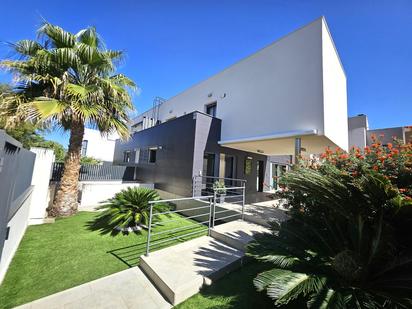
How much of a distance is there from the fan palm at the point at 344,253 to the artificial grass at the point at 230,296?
690 mm

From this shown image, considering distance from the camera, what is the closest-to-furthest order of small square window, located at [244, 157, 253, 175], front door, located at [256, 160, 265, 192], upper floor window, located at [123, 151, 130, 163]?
small square window, located at [244, 157, 253, 175] → front door, located at [256, 160, 265, 192] → upper floor window, located at [123, 151, 130, 163]

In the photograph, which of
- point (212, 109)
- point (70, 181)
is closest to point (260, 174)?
point (212, 109)

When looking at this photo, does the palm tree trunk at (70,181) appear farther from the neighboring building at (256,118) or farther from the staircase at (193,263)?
the staircase at (193,263)

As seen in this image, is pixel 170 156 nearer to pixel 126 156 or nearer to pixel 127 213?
pixel 127 213

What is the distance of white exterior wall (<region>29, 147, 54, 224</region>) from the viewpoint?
6418 mm

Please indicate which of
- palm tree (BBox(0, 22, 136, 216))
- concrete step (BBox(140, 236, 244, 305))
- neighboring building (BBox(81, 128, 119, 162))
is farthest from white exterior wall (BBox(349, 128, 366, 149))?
neighboring building (BBox(81, 128, 119, 162))

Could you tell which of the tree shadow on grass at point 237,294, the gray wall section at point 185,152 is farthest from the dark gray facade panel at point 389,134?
the tree shadow on grass at point 237,294

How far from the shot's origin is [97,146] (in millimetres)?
21422

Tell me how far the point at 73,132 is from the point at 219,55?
8110 millimetres

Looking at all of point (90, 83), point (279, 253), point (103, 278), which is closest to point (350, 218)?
point (279, 253)

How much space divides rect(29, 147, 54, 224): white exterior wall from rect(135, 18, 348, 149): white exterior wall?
7824 mm

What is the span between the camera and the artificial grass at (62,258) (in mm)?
3229

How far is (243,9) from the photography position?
697 centimetres

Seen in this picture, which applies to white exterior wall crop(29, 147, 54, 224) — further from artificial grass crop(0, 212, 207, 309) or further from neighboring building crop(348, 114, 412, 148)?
neighboring building crop(348, 114, 412, 148)
